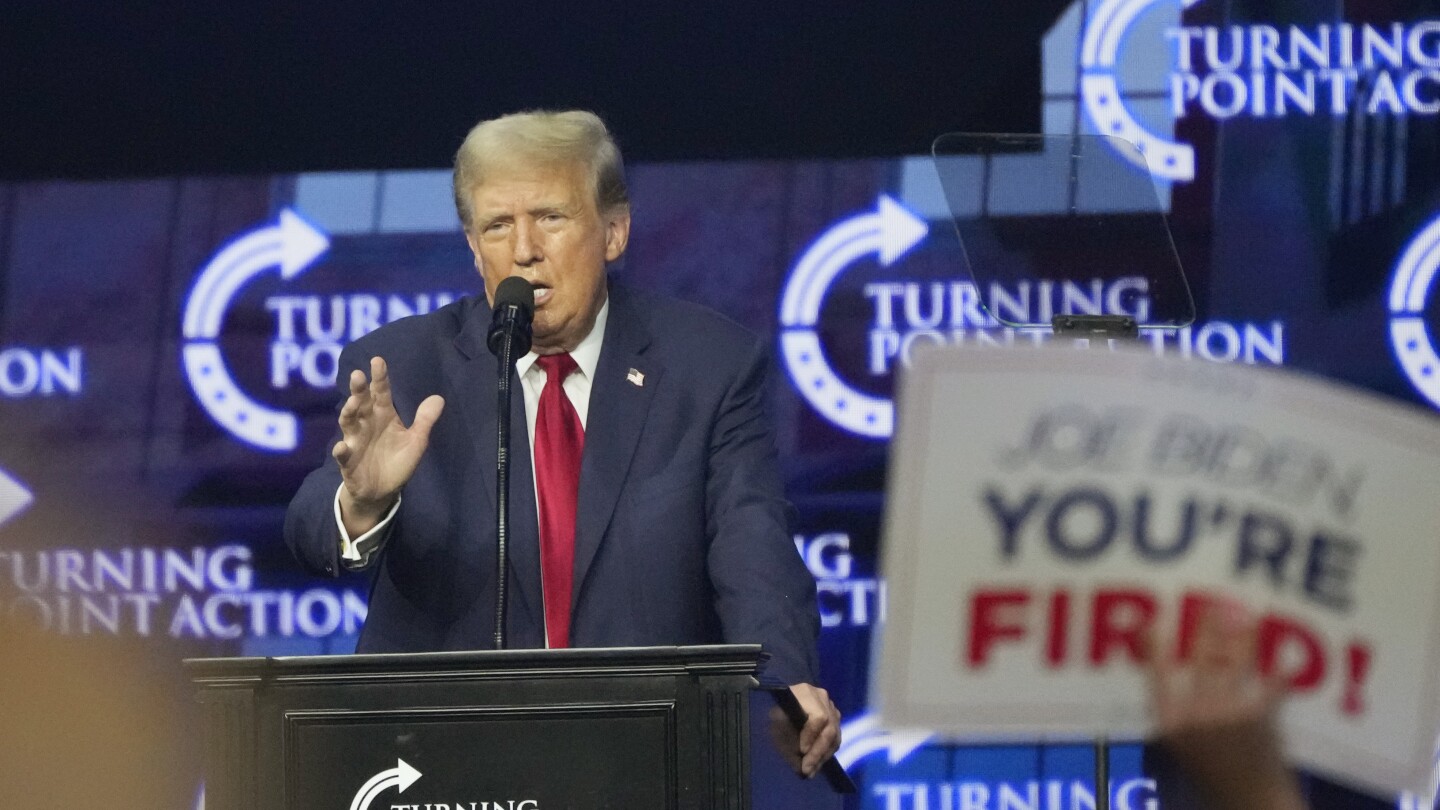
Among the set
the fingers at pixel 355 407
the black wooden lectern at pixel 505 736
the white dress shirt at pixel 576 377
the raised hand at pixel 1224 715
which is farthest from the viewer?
the white dress shirt at pixel 576 377

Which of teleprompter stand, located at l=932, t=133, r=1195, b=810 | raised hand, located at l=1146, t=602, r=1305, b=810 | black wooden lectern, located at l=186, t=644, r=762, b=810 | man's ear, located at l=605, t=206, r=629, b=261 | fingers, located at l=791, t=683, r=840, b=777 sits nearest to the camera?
raised hand, located at l=1146, t=602, r=1305, b=810

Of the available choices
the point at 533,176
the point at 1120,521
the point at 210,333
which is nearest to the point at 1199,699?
the point at 1120,521

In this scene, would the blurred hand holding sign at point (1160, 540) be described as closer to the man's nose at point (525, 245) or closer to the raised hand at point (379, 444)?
the raised hand at point (379, 444)

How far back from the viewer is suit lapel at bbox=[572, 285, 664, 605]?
9.20 feet

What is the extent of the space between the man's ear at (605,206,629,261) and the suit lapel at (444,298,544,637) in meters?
0.22

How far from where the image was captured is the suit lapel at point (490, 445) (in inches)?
109

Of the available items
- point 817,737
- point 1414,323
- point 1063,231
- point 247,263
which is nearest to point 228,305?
point 247,263

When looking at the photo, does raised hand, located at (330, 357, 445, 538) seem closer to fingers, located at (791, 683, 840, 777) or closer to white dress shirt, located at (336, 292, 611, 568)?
white dress shirt, located at (336, 292, 611, 568)

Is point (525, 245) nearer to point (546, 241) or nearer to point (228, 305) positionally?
point (546, 241)

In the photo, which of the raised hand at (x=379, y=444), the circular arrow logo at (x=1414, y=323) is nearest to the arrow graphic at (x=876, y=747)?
the circular arrow logo at (x=1414, y=323)

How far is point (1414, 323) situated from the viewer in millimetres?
4258

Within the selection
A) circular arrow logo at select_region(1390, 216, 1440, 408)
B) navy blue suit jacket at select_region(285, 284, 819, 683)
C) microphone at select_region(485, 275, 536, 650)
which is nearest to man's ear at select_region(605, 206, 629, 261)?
navy blue suit jacket at select_region(285, 284, 819, 683)

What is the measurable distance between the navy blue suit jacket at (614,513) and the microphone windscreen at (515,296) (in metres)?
0.30

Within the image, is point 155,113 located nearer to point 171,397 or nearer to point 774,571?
point 171,397
